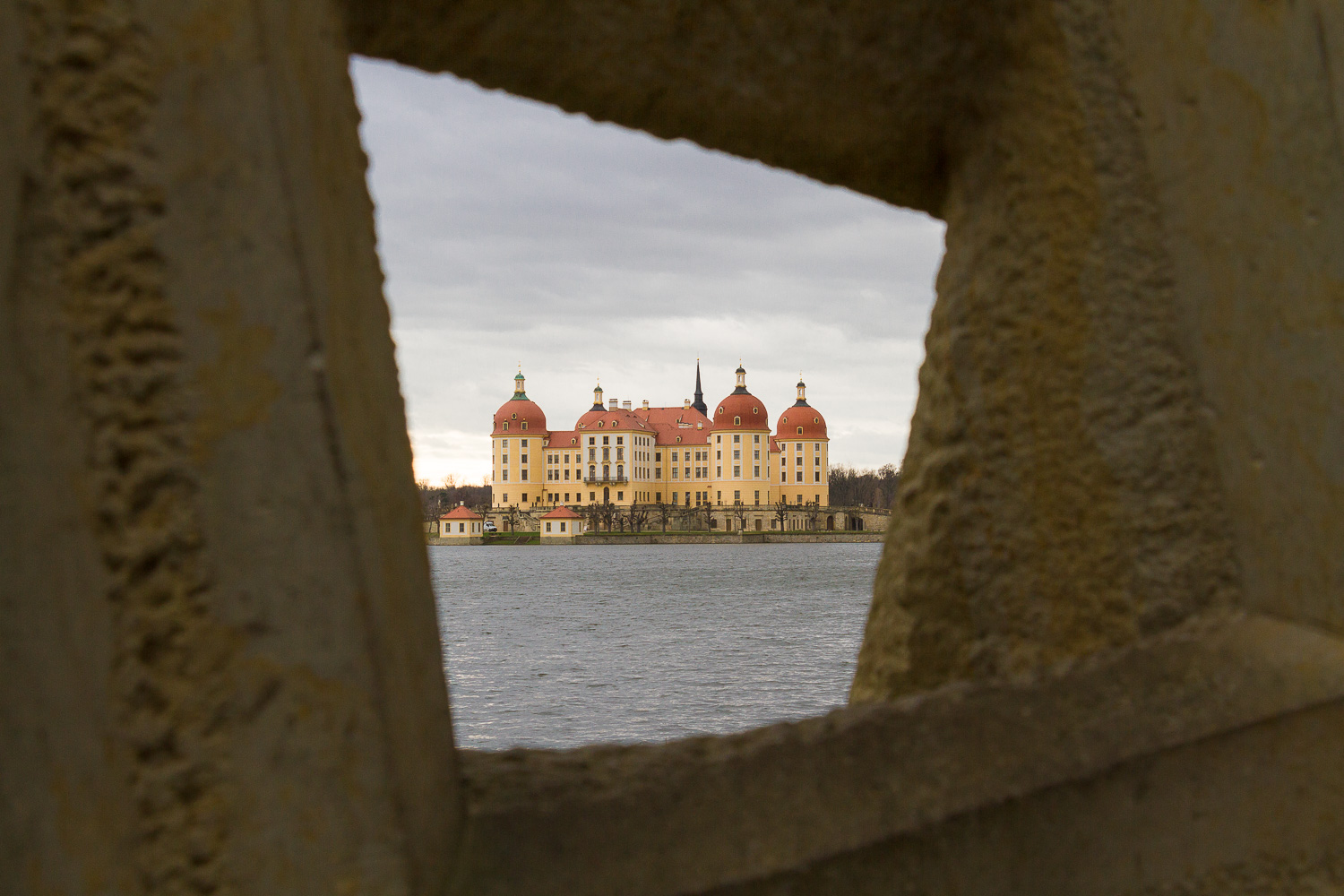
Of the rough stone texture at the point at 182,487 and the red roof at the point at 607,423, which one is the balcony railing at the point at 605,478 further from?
the rough stone texture at the point at 182,487

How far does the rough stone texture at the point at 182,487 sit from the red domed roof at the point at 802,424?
2720 inches

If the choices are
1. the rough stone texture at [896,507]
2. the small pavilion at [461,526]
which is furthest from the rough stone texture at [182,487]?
the small pavilion at [461,526]

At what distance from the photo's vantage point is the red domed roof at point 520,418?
70938mm

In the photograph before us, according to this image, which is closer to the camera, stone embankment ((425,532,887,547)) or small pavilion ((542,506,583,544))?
stone embankment ((425,532,887,547))

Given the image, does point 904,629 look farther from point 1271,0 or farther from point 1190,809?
point 1271,0

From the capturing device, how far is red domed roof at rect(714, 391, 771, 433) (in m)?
68.3

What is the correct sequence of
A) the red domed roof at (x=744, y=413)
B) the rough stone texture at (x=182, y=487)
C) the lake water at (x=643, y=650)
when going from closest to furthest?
the rough stone texture at (x=182, y=487)
the lake water at (x=643, y=650)
the red domed roof at (x=744, y=413)

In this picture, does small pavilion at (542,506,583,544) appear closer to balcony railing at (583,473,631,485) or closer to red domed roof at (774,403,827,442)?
balcony railing at (583,473,631,485)

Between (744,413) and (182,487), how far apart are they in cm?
6773

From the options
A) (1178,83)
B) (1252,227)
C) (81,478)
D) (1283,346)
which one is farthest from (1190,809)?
(81,478)

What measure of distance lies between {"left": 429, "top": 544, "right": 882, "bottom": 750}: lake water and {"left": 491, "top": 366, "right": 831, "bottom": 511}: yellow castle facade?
76.7 ft

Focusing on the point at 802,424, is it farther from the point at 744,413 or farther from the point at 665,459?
the point at 665,459

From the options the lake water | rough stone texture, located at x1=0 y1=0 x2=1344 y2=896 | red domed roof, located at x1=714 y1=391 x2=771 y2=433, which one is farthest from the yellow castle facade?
rough stone texture, located at x1=0 y1=0 x2=1344 y2=896

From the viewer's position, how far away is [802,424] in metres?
69.6
